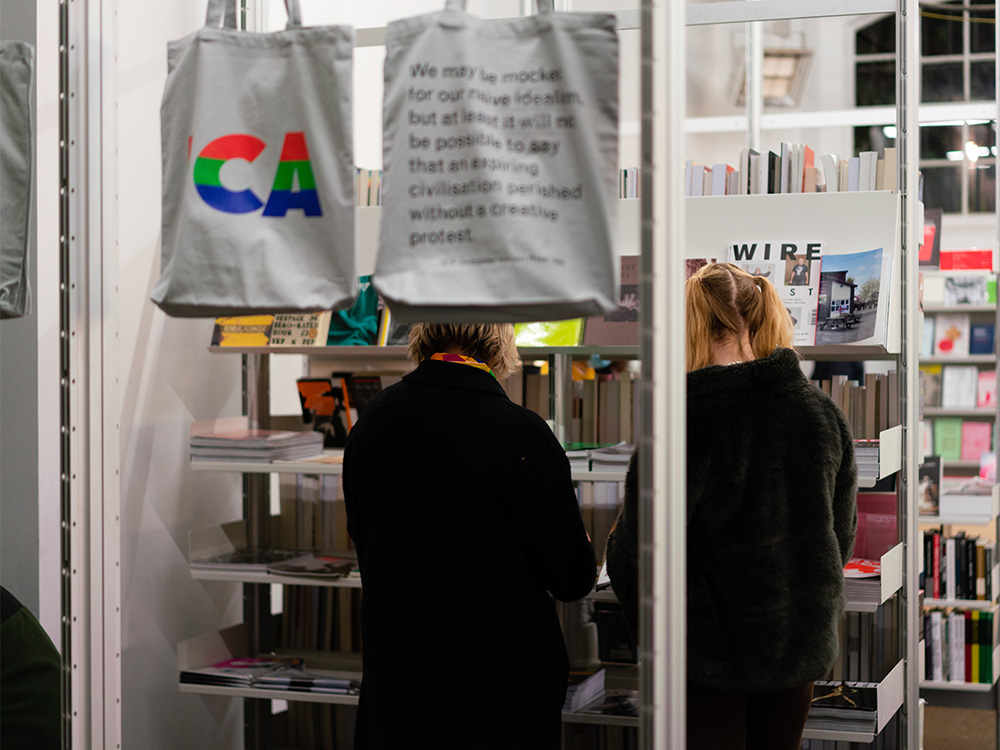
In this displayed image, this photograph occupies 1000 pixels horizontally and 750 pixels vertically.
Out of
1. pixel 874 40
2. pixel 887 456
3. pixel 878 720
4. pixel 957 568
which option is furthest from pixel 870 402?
pixel 874 40

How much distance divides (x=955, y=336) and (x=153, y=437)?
22.0 ft

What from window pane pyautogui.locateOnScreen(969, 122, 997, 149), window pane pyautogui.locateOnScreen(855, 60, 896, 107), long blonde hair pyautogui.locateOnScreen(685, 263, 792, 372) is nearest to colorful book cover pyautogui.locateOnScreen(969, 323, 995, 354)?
window pane pyautogui.locateOnScreen(855, 60, 896, 107)

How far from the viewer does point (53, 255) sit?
2973 mm

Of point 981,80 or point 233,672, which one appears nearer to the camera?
point 233,672

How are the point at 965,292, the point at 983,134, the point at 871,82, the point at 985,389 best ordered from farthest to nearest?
the point at 871,82
the point at 985,389
the point at 965,292
the point at 983,134

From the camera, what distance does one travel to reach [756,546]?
76.5 inches

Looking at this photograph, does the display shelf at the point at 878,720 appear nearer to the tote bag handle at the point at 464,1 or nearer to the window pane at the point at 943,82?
the tote bag handle at the point at 464,1

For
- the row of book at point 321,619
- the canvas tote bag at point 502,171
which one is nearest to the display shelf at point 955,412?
the row of book at point 321,619

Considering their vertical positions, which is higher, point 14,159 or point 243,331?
point 14,159

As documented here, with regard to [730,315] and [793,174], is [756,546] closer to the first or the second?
[730,315]

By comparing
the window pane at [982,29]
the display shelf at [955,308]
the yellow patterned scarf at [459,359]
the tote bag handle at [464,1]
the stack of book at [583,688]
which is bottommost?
the stack of book at [583,688]

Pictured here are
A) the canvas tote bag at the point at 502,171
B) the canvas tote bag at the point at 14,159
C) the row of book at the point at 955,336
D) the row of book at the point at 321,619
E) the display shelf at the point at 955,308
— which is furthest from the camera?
the row of book at the point at 955,336

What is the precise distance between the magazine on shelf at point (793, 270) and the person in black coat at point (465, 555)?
107 centimetres

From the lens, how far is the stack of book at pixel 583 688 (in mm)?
2838
